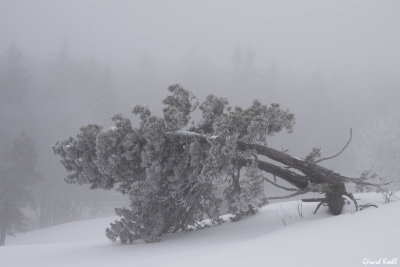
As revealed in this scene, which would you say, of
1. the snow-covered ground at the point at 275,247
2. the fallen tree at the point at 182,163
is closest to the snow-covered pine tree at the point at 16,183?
the snow-covered ground at the point at 275,247

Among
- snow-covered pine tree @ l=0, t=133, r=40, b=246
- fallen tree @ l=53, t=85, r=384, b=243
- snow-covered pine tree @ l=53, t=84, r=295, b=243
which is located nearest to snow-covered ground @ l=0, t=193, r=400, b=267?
fallen tree @ l=53, t=85, r=384, b=243

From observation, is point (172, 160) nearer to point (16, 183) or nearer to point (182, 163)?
point (182, 163)

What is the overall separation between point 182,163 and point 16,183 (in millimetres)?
28340

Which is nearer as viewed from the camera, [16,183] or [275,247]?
[275,247]

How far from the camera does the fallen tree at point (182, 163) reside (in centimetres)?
934

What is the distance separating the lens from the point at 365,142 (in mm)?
56625

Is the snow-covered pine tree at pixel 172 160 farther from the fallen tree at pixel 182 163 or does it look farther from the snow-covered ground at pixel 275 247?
the snow-covered ground at pixel 275 247

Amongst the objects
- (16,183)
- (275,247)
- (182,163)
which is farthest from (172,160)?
(16,183)

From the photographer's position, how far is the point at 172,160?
10.3 metres

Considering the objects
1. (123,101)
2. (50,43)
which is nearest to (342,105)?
(123,101)

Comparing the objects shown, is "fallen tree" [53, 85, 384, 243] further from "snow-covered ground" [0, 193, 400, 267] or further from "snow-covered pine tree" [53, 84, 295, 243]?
"snow-covered ground" [0, 193, 400, 267]

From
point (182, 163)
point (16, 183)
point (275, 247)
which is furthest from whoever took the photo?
point (16, 183)

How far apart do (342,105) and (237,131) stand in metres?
60.2

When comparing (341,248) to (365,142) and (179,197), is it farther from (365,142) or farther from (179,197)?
(365,142)
